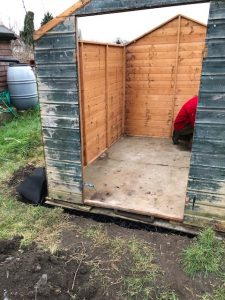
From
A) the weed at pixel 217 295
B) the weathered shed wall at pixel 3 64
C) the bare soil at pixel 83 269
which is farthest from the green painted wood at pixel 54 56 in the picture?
the weathered shed wall at pixel 3 64

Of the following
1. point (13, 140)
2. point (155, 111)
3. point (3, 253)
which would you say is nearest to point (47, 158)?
point (3, 253)

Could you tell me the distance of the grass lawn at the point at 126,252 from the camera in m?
2.36

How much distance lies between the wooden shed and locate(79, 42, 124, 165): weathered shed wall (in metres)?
0.02

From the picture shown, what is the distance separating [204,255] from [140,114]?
164 inches

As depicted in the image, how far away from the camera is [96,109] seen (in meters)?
4.80

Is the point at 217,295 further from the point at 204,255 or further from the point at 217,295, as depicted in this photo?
the point at 204,255

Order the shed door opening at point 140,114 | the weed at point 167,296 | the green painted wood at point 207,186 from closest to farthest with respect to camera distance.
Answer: the weed at point 167,296 → the green painted wood at point 207,186 → the shed door opening at point 140,114

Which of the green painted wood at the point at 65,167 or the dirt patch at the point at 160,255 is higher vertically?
the green painted wood at the point at 65,167

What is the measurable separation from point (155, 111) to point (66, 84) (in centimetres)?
356

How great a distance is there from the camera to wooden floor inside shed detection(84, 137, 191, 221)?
345cm

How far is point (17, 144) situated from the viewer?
5.73 m

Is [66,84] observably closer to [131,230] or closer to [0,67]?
[131,230]

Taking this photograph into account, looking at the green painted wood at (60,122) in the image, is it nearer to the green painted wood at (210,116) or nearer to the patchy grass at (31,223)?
the patchy grass at (31,223)

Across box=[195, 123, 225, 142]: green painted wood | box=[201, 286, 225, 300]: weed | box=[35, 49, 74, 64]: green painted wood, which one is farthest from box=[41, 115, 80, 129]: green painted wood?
box=[201, 286, 225, 300]: weed
